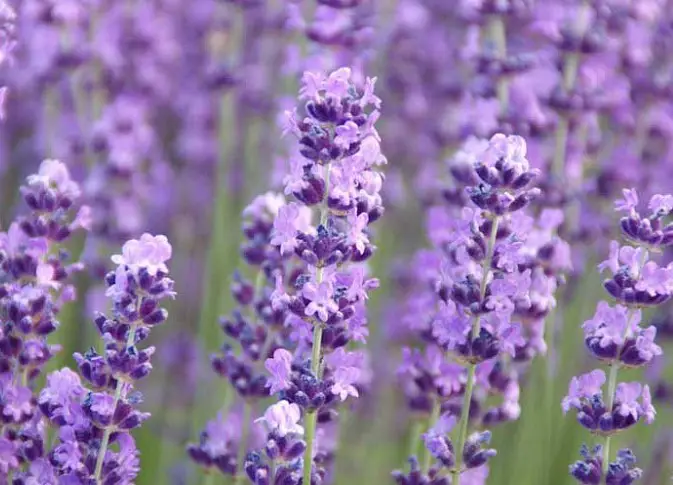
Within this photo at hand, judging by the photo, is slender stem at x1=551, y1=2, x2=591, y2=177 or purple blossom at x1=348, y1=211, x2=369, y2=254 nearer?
purple blossom at x1=348, y1=211, x2=369, y2=254

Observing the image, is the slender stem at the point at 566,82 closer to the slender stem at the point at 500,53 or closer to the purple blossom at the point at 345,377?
the slender stem at the point at 500,53

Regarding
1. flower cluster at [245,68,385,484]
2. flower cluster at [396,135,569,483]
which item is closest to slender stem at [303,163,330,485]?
flower cluster at [245,68,385,484]

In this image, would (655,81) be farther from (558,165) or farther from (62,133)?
(62,133)

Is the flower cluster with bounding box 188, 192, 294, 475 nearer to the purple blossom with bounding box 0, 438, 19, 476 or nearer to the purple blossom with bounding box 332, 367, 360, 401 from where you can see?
the purple blossom with bounding box 332, 367, 360, 401

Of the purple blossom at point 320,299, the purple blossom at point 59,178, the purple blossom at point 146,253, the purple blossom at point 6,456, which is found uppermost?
the purple blossom at point 59,178

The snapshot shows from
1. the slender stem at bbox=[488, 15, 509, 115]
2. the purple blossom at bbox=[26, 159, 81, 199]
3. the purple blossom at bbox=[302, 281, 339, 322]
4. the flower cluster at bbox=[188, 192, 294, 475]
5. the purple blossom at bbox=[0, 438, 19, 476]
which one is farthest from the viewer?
the slender stem at bbox=[488, 15, 509, 115]

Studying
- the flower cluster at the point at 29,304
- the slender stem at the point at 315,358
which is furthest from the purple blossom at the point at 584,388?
the flower cluster at the point at 29,304

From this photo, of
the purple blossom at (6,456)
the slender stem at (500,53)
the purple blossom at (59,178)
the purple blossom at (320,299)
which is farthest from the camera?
the slender stem at (500,53)

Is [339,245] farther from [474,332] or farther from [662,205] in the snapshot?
[662,205]

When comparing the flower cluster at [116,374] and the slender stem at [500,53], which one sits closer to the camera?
the flower cluster at [116,374]
